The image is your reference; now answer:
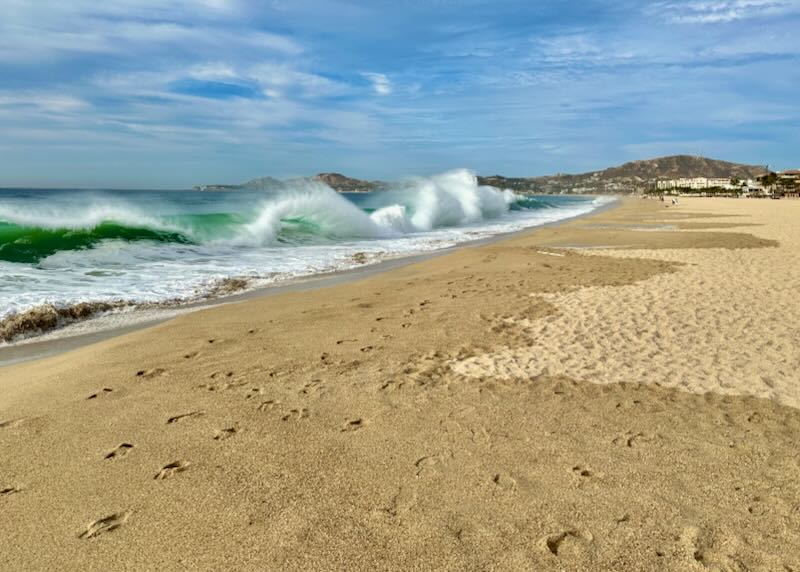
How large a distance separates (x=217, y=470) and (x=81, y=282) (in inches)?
337

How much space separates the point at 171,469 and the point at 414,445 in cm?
149

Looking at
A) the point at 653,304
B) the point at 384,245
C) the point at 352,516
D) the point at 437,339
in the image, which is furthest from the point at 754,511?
the point at 384,245

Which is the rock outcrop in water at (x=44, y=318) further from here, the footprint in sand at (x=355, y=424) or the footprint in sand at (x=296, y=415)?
the footprint in sand at (x=355, y=424)

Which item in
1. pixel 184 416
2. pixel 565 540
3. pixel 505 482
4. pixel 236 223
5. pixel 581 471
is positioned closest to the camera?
pixel 565 540

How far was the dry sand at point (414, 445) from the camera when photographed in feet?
8.64

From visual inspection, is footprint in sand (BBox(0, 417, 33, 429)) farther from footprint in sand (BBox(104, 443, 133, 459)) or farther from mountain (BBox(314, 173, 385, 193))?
mountain (BBox(314, 173, 385, 193))

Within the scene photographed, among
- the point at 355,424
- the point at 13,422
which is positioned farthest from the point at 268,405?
the point at 13,422

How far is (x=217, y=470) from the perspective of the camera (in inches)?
131

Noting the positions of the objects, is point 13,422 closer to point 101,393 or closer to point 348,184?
point 101,393

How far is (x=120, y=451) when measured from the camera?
11.7ft

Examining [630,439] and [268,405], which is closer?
[630,439]

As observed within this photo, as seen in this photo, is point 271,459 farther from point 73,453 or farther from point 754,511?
point 754,511

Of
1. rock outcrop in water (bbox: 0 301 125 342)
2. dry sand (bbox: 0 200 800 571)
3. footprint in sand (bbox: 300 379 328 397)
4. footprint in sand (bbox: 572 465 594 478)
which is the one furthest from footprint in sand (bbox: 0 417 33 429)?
footprint in sand (bbox: 572 465 594 478)

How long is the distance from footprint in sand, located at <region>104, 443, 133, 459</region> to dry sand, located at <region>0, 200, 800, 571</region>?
3 centimetres
